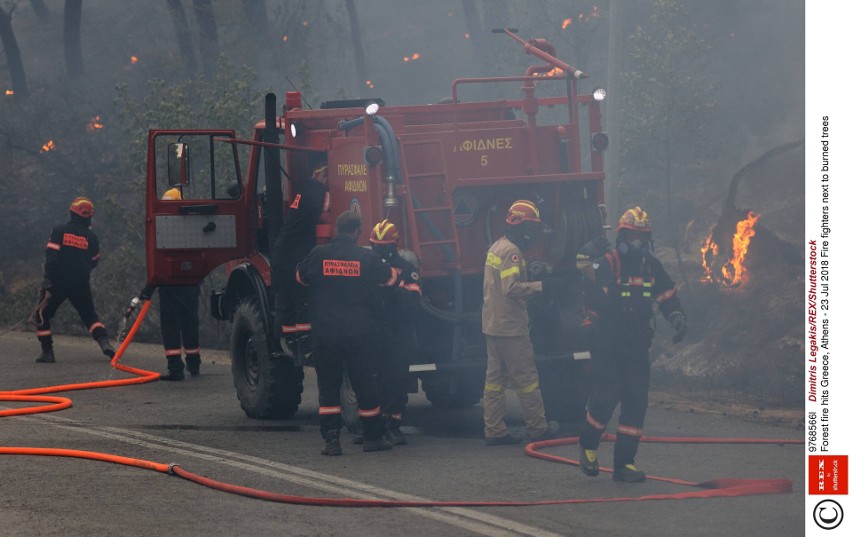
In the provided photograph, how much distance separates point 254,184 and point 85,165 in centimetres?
1794

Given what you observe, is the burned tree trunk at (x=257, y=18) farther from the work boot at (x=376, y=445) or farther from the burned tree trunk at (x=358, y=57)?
the work boot at (x=376, y=445)

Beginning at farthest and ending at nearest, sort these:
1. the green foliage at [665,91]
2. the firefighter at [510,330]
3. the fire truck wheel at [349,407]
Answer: the green foliage at [665,91] < the fire truck wheel at [349,407] < the firefighter at [510,330]

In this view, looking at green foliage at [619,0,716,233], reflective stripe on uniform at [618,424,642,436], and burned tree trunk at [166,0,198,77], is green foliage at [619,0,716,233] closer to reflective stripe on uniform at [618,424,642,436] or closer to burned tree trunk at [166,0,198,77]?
burned tree trunk at [166,0,198,77]

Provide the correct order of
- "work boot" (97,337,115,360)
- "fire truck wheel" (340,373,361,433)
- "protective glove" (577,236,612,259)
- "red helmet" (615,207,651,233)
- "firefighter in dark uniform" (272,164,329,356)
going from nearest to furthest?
"red helmet" (615,207,651,233) → "protective glove" (577,236,612,259) → "fire truck wheel" (340,373,361,433) → "firefighter in dark uniform" (272,164,329,356) → "work boot" (97,337,115,360)

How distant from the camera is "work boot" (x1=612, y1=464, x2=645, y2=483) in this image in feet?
28.4

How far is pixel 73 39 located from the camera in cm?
3616

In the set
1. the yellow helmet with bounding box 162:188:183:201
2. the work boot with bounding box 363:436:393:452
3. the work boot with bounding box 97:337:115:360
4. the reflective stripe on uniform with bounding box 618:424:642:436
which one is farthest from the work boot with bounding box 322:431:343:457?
the work boot with bounding box 97:337:115:360

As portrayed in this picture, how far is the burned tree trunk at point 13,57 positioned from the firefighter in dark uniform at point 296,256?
24.8 meters

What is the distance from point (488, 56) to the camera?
31.7 metres

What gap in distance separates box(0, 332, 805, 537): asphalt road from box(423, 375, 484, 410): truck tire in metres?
0.18

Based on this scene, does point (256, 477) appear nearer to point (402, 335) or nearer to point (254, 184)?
point (402, 335)

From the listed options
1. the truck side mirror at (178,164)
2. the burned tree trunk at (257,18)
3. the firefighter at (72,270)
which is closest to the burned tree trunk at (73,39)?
the burned tree trunk at (257,18)

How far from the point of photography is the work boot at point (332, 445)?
9945 millimetres

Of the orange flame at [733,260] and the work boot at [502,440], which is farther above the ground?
the orange flame at [733,260]
